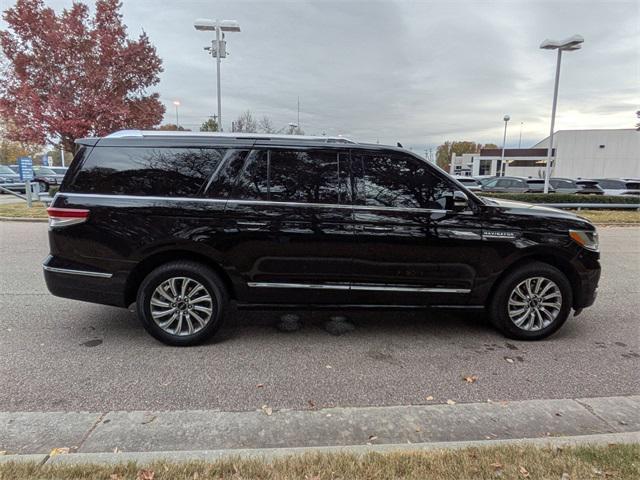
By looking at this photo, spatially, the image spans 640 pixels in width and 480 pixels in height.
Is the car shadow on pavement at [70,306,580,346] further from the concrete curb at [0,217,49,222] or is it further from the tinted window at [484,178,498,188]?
the tinted window at [484,178,498,188]

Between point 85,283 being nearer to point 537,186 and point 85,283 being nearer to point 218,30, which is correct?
point 218,30

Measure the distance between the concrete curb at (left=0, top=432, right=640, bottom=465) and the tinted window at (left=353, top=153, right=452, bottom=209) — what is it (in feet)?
7.27

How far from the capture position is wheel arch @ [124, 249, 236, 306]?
4.05 metres

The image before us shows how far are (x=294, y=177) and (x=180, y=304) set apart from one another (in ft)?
5.48

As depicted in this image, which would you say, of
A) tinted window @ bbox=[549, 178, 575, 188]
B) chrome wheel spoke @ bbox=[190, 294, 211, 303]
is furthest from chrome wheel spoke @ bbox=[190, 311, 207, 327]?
tinted window @ bbox=[549, 178, 575, 188]

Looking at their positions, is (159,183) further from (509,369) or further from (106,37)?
(106,37)

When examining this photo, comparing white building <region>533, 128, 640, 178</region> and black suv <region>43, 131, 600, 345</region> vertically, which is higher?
white building <region>533, 128, 640, 178</region>

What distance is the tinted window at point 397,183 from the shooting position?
4.10 metres

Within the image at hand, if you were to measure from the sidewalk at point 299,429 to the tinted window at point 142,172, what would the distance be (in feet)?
6.57

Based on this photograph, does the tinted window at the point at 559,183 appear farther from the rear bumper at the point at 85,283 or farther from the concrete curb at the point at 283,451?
the rear bumper at the point at 85,283

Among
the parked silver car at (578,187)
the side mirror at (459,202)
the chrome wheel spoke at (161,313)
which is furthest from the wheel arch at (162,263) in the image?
the parked silver car at (578,187)

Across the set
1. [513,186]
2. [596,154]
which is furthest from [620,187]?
[596,154]

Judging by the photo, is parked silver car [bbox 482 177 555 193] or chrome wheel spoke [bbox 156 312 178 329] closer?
chrome wheel spoke [bbox 156 312 178 329]

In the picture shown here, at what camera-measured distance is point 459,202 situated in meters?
4.14
